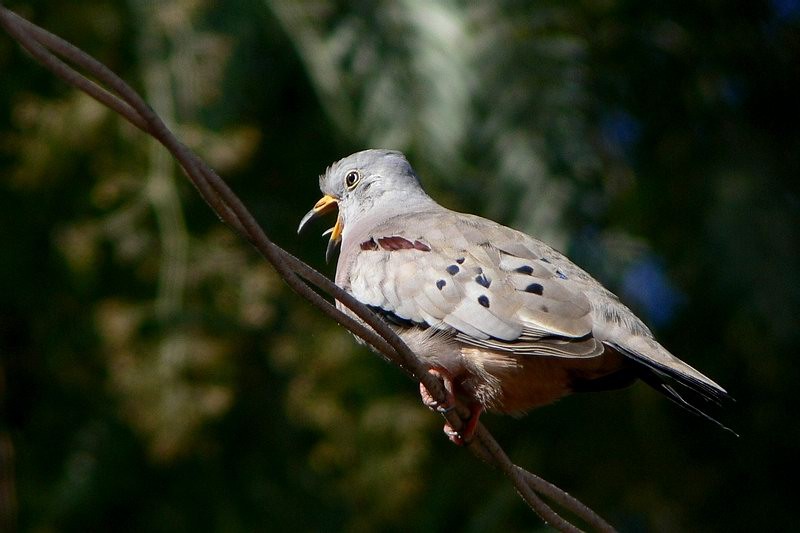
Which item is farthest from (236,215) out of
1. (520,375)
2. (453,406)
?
(520,375)

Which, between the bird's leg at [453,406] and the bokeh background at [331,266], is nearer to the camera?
the bird's leg at [453,406]

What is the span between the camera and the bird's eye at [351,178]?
207 inches

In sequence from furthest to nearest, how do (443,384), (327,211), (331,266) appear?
(331,266) → (327,211) → (443,384)

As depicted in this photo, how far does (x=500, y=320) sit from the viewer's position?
382 centimetres

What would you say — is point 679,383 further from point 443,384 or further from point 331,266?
point 331,266

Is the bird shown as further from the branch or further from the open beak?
the open beak

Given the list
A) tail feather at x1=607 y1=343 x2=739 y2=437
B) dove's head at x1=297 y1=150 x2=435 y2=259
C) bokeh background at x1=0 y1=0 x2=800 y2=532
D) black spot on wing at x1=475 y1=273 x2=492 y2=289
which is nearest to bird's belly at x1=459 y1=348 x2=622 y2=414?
tail feather at x1=607 y1=343 x2=739 y2=437

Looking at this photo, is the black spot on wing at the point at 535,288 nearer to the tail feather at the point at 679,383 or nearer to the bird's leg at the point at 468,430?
the tail feather at the point at 679,383

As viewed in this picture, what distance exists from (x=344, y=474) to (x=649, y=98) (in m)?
3.22

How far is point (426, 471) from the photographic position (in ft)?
23.8

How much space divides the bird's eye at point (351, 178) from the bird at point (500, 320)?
2.55 ft

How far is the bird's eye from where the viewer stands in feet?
17.3

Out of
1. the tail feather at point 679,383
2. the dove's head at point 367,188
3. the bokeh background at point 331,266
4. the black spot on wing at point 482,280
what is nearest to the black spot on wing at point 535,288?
the black spot on wing at point 482,280

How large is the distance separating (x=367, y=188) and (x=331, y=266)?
6.06 ft
